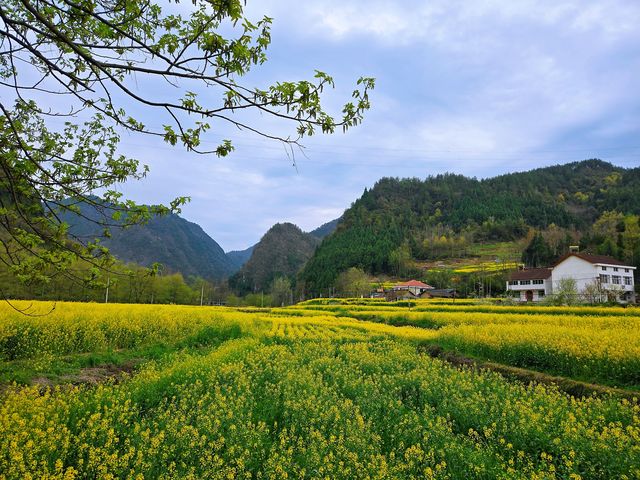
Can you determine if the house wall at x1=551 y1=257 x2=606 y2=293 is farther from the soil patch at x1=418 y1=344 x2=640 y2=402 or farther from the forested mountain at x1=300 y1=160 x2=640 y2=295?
the forested mountain at x1=300 y1=160 x2=640 y2=295

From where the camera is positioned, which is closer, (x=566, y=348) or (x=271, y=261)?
(x=566, y=348)

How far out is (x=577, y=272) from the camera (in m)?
58.4

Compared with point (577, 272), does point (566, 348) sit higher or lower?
lower

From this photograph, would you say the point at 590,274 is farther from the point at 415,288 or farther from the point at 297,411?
the point at 297,411

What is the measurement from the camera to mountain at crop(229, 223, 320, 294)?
141 meters

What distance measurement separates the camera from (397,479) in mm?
4391

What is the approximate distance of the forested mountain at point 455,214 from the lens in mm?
123062

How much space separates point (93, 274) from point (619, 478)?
7.23 meters

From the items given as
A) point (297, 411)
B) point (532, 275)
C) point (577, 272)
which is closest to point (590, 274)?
point (577, 272)

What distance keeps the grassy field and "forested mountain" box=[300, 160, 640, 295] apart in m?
92.6

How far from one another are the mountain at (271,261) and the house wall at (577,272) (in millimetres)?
86700

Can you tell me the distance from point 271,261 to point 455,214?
83.4 meters

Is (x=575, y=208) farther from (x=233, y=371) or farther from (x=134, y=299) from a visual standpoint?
(x=233, y=371)

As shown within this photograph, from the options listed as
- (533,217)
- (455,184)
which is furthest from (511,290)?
(455,184)
